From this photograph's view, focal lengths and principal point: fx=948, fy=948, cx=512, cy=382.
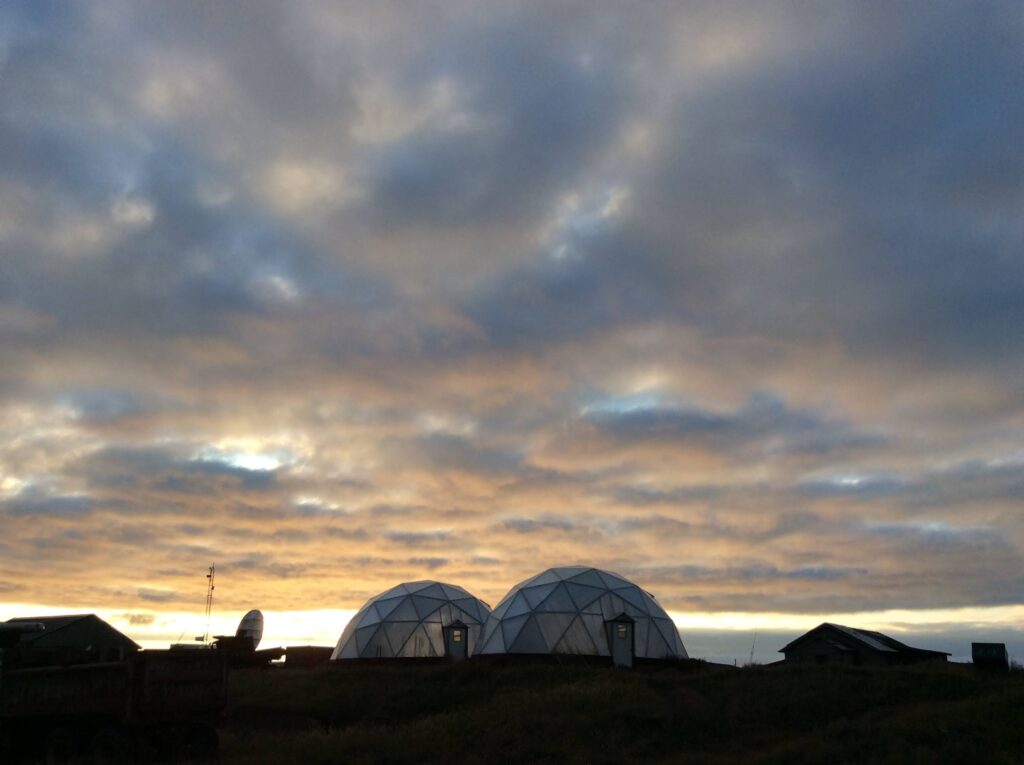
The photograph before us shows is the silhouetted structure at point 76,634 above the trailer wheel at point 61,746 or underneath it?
above

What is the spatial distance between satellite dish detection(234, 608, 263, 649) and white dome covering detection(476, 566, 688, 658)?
50.9 feet

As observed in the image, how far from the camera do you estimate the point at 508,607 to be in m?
48.8

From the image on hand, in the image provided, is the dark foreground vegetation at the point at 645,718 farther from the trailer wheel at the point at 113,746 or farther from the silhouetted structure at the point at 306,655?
the silhouetted structure at the point at 306,655

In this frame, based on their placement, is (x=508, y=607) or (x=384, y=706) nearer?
(x=384, y=706)

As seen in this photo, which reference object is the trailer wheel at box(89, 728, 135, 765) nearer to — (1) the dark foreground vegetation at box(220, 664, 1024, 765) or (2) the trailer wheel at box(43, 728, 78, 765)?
(2) the trailer wheel at box(43, 728, 78, 765)

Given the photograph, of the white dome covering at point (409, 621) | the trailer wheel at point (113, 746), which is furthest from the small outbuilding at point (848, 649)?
the trailer wheel at point (113, 746)

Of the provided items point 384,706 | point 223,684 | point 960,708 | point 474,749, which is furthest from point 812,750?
point 384,706

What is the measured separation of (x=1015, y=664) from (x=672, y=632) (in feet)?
56.5

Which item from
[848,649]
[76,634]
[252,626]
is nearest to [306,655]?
[252,626]

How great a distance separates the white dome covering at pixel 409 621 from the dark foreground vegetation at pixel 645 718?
14.3m

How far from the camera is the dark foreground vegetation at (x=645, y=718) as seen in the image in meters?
22.9

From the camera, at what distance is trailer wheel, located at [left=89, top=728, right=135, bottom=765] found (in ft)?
77.3

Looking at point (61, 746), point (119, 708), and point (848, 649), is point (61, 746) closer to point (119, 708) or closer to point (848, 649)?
point (119, 708)

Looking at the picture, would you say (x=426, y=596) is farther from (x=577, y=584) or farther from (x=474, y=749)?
(x=474, y=749)
